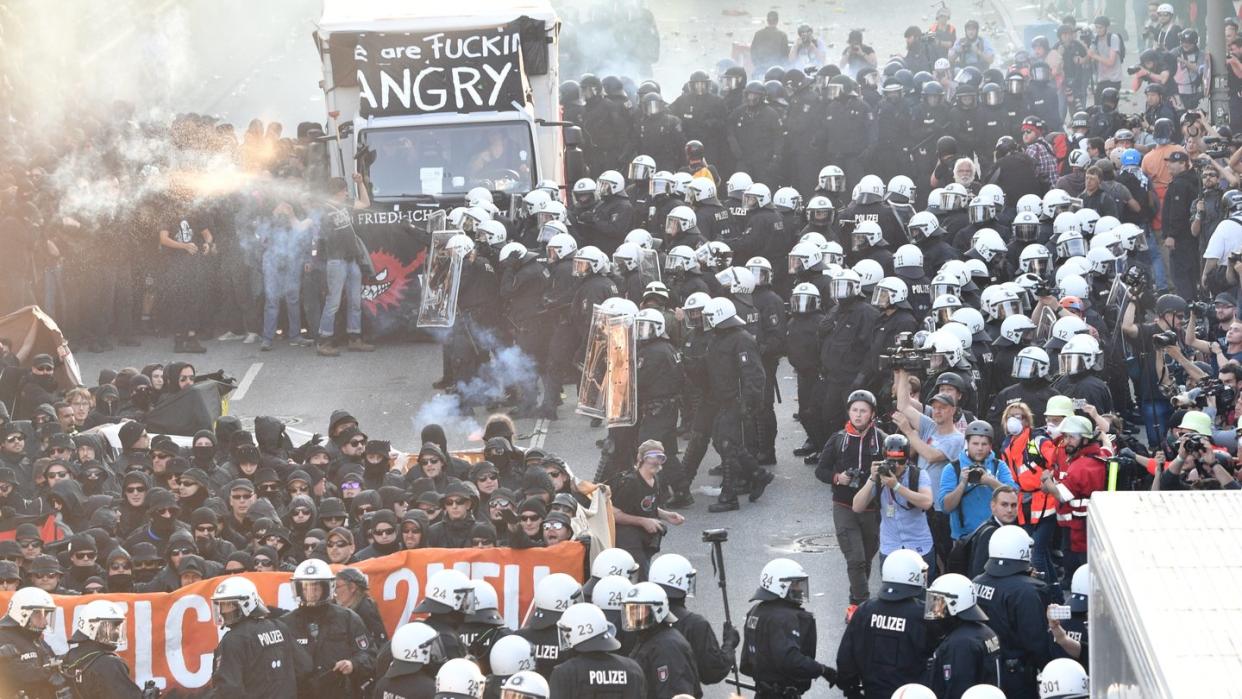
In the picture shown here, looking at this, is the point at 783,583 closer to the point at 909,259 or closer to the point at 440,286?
the point at 909,259

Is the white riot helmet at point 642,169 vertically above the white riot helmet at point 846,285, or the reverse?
the white riot helmet at point 642,169

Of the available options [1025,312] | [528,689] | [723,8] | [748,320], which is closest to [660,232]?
[748,320]

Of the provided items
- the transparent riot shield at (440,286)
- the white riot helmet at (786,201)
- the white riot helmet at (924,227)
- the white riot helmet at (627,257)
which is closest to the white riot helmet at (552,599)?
the white riot helmet at (627,257)

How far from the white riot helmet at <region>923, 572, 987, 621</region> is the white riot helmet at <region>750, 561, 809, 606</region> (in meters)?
0.85

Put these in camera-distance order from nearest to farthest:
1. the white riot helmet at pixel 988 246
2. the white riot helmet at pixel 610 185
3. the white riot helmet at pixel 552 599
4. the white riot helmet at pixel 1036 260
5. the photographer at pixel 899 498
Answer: the white riot helmet at pixel 552 599 → the photographer at pixel 899 498 → the white riot helmet at pixel 1036 260 → the white riot helmet at pixel 988 246 → the white riot helmet at pixel 610 185

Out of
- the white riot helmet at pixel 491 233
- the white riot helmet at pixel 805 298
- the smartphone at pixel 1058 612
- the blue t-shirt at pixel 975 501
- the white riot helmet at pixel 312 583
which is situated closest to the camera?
the smartphone at pixel 1058 612

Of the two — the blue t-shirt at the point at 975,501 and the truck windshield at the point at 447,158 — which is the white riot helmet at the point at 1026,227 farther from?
the blue t-shirt at the point at 975,501

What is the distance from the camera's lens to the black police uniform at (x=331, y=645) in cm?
1197

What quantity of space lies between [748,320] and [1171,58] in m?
11.8

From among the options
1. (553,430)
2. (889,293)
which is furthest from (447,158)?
(889,293)

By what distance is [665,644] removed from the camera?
11312mm

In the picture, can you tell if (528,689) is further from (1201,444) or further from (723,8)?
(723,8)

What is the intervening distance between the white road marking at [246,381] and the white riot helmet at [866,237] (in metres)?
6.34

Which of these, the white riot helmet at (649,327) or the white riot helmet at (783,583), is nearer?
the white riot helmet at (783,583)
